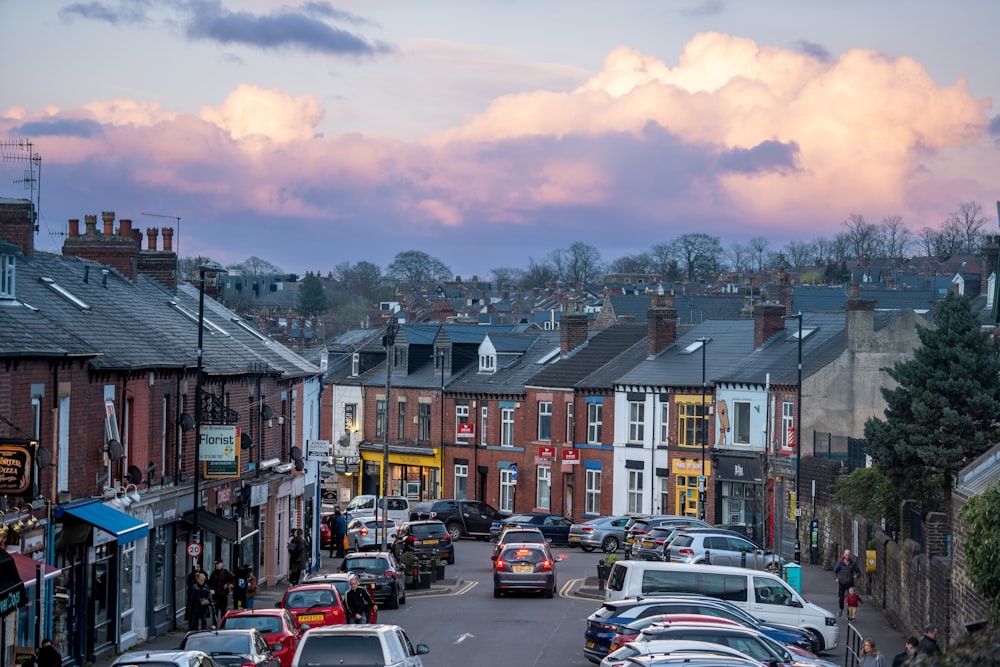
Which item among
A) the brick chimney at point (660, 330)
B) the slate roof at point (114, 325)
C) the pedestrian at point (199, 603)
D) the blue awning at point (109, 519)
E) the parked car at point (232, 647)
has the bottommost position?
the pedestrian at point (199, 603)

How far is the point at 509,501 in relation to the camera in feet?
248

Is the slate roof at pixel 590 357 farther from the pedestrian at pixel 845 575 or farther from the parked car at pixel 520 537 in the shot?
the pedestrian at pixel 845 575

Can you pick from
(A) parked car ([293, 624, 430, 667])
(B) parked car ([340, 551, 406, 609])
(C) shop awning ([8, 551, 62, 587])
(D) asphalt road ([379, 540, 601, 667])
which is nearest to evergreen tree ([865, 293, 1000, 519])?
(D) asphalt road ([379, 540, 601, 667])

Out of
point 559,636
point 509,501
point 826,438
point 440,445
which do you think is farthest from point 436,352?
point 559,636

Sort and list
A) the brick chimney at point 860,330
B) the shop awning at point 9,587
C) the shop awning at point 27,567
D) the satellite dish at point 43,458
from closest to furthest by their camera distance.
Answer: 1. the shop awning at point 9,587
2. the shop awning at point 27,567
3. the satellite dish at point 43,458
4. the brick chimney at point 860,330

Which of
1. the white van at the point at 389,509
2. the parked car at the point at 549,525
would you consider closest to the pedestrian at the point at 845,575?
the parked car at the point at 549,525

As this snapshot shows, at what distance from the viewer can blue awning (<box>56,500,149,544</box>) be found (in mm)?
28422

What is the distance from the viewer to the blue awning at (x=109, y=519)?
28.4 meters

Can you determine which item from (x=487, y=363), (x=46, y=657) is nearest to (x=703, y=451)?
(x=487, y=363)

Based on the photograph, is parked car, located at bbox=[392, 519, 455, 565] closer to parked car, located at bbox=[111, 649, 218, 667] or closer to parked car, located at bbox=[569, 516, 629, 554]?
parked car, located at bbox=[569, 516, 629, 554]

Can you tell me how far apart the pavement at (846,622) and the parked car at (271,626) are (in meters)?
11.1

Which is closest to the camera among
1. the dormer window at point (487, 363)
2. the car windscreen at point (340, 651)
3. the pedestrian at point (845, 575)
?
the car windscreen at point (340, 651)

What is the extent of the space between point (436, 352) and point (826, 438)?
30.5m

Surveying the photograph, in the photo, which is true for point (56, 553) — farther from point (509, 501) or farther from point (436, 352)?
point (436, 352)
